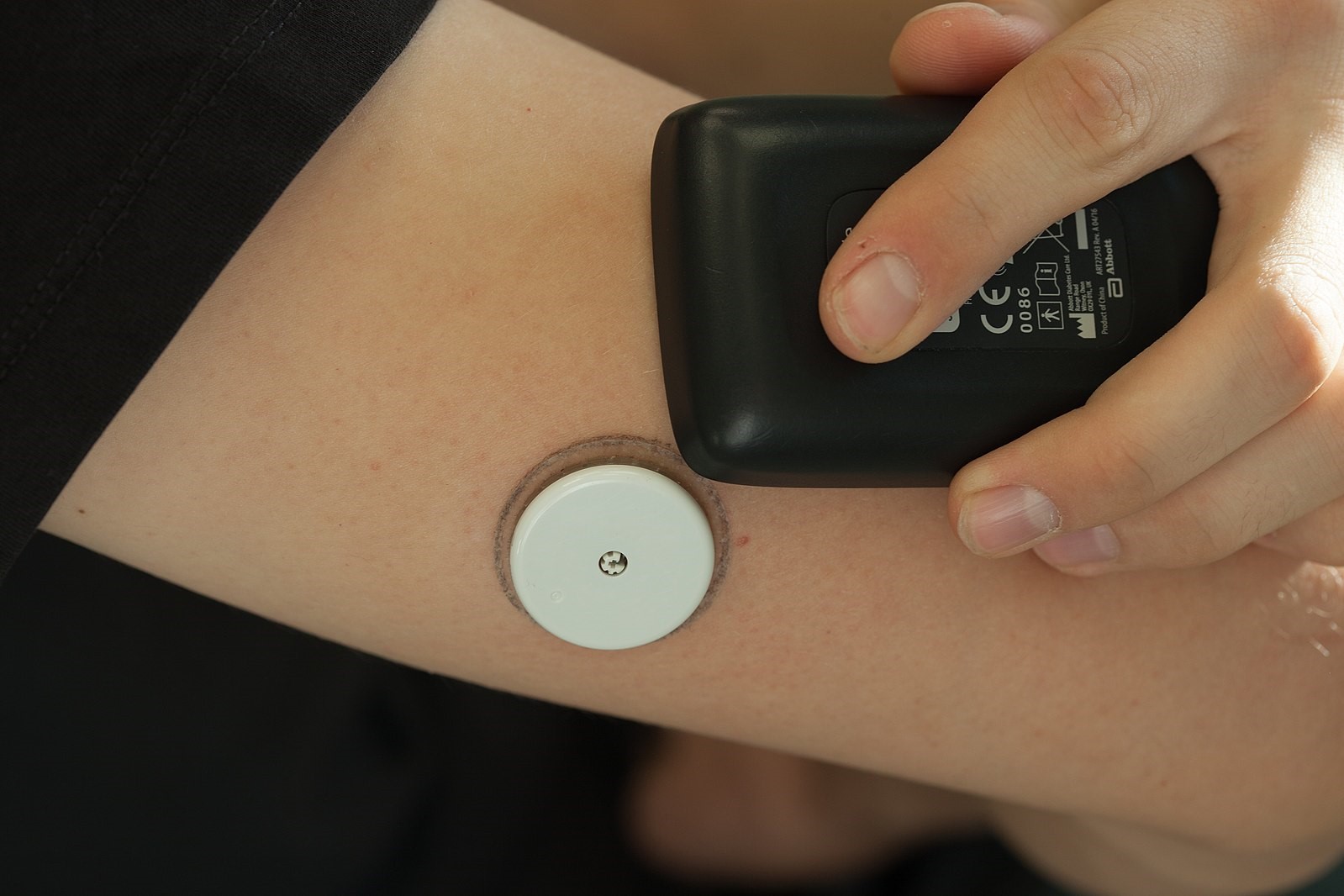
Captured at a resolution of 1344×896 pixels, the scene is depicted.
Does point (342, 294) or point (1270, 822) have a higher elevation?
point (342, 294)

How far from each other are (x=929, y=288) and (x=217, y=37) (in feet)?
1.31

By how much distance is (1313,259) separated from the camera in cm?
62

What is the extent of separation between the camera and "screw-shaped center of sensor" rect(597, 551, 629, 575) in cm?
63

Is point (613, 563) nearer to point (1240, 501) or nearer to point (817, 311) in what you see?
point (817, 311)

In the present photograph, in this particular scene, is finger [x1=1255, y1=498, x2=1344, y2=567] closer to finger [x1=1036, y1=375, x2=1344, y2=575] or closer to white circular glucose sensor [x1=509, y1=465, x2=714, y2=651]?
finger [x1=1036, y1=375, x2=1344, y2=575]

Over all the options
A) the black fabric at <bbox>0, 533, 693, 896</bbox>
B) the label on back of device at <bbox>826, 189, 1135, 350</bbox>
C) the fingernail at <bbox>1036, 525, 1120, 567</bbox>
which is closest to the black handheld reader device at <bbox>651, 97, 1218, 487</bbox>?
the label on back of device at <bbox>826, 189, 1135, 350</bbox>

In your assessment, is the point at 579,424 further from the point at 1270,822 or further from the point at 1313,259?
the point at 1270,822

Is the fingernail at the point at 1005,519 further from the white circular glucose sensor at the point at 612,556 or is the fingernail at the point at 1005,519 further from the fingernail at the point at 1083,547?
the white circular glucose sensor at the point at 612,556

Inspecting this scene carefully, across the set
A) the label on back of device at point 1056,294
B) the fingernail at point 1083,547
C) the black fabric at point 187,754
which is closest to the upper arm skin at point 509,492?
the fingernail at point 1083,547

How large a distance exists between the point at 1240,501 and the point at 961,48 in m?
0.34

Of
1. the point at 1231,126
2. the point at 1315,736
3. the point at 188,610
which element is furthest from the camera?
the point at 188,610

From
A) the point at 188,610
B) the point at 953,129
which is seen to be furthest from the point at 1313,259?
the point at 188,610

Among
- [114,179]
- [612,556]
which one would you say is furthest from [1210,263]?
[114,179]

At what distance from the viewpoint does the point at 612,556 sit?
0.63m
